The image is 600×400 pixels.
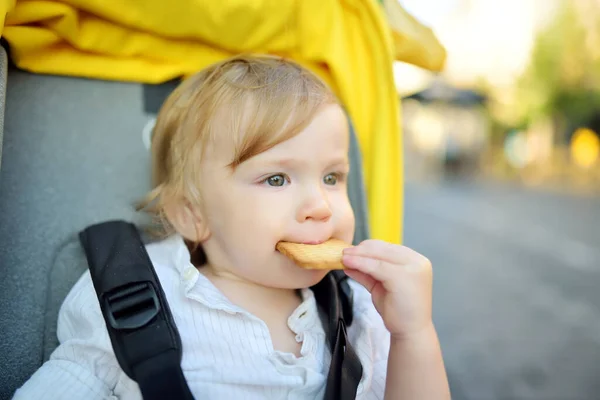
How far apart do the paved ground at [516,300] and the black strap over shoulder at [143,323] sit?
106 cm

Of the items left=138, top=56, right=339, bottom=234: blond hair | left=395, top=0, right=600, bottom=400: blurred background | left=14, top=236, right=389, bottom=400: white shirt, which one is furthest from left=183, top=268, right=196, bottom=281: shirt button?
left=395, top=0, right=600, bottom=400: blurred background

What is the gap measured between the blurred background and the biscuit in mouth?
1.88 feet

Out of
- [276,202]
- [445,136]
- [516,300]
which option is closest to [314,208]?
[276,202]

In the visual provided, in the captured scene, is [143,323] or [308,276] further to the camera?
[308,276]

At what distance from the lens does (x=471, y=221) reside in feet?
19.4

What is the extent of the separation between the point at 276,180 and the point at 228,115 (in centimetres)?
14

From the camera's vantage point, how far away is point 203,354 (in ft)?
2.80

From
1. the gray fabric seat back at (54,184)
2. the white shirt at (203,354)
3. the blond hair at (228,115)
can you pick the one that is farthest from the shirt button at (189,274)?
the gray fabric seat back at (54,184)

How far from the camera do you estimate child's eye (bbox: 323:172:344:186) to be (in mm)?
965

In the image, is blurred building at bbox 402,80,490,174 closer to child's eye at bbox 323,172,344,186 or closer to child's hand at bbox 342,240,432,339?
child's eye at bbox 323,172,344,186

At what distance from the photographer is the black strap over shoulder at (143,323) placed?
2.56 feet

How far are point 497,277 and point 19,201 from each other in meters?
3.26

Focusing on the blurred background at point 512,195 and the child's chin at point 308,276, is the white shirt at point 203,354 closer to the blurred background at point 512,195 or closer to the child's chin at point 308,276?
the child's chin at point 308,276

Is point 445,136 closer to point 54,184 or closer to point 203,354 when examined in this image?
point 54,184
